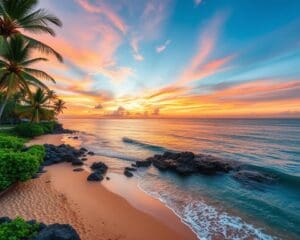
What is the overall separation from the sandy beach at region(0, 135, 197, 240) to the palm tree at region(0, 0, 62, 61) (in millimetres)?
9776

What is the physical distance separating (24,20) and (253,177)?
20.6m

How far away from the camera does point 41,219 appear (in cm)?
671

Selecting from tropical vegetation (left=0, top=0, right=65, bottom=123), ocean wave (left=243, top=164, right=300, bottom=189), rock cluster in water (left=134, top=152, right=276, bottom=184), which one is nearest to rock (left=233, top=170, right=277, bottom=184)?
rock cluster in water (left=134, top=152, right=276, bottom=184)

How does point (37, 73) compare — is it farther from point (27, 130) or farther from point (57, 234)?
point (27, 130)

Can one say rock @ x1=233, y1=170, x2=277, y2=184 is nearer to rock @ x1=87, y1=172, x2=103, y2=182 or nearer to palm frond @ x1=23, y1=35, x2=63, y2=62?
rock @ x1=87, y1=172, x2=103, y2=182

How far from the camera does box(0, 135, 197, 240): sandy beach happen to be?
22.0ft

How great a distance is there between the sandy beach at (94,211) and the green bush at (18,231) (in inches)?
66.7

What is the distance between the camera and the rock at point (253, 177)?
544 inches

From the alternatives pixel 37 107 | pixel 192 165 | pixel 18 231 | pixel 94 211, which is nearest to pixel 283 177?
pixel 192 165

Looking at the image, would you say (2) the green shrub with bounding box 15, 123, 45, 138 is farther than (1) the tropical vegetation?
Yes

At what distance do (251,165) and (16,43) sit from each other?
23270 millimetres

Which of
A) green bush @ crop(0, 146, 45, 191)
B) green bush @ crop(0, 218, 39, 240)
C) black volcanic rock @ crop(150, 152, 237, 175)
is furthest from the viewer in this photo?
black volcanic rock @ crop(150, 152, 237, 175)

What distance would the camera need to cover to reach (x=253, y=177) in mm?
14203

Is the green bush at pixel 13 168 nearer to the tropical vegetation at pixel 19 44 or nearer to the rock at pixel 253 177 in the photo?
the tropical vegetation at pixel 19 44
